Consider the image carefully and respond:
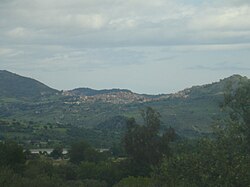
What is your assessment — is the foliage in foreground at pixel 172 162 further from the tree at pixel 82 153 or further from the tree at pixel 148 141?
the tree at pixel 82 153

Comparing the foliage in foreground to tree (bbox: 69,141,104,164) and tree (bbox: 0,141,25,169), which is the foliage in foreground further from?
tree (bbox: 69,141,104,164)

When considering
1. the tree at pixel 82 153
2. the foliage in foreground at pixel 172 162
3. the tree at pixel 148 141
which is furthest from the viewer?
the tree at pixel 82 153

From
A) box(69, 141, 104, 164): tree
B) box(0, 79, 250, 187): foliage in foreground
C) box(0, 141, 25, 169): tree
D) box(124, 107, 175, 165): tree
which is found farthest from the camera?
box(69, 141, 104, 164): tree

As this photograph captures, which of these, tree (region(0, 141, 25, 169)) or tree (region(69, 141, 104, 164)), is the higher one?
tree (region(0, 141, 25, 169))

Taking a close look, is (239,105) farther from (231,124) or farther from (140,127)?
(140,127)

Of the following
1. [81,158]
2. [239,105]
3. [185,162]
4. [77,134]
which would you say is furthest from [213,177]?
[77,134]

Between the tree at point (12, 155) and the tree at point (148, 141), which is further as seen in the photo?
the tree at point (148, 141)

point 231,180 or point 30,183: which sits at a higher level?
point 231,180

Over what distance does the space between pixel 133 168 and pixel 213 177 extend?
42.3 meters

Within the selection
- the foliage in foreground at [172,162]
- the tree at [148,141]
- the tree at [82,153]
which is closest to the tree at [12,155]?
the foliage in foreground at [172,162]

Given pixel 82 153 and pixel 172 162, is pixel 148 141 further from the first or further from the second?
pixel 82 153

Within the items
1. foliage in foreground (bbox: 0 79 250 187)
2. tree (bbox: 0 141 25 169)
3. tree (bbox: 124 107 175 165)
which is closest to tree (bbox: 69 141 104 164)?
foliage in foreground (bbox: 0 79 250 187)

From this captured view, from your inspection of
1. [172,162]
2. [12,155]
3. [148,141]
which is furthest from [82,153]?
[172,162]

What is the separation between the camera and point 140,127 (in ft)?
226
